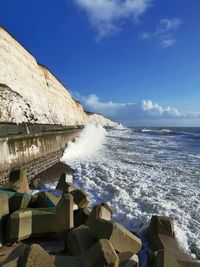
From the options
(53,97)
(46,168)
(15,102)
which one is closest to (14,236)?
(46,168)

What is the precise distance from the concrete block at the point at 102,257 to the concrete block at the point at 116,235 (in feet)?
2.32

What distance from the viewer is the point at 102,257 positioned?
11.1 ft

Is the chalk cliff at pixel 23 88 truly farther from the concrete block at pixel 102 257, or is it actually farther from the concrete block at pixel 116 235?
the concrete block at pixel 102 257

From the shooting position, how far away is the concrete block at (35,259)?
3271mm

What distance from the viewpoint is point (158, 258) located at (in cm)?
354

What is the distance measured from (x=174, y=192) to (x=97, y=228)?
16.4ft

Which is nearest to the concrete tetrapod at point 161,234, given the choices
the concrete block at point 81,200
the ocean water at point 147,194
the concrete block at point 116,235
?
the ocean water at point 147,194

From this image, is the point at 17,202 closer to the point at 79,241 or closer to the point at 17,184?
the point at 17,184

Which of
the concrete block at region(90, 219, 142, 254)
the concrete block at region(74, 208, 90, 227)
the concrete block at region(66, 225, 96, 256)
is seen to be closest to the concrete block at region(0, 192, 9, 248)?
the concrete block at region(66, 225, 96, 256)

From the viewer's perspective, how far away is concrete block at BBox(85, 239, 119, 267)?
338 cm

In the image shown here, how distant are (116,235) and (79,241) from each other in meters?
0.53

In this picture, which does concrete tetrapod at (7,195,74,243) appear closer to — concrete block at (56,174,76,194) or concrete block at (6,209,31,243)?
concrete block at (6,209,31,243)

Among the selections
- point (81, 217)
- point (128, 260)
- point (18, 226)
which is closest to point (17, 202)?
point (18, 226)

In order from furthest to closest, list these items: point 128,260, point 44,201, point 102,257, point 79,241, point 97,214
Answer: point 44,201 → point 97,214 → point 79,241 → point 128,260 → point 102,257
